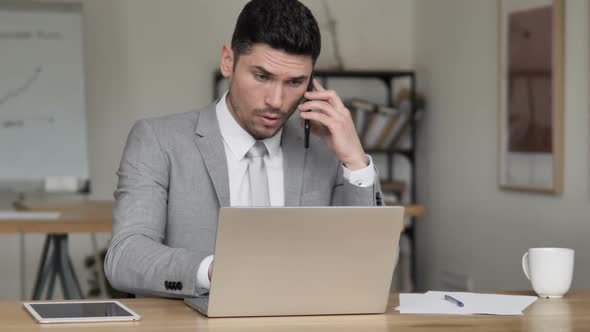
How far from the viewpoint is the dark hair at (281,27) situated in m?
1.84

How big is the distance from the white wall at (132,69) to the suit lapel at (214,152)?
9.44 ft

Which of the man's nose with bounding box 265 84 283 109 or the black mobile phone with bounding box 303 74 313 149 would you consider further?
the black mobile phone with bounding box 303 74 313 149

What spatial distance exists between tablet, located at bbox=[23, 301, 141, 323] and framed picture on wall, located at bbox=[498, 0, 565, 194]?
234cm

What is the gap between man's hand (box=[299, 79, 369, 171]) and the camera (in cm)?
185

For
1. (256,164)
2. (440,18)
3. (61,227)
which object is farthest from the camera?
(440,18)

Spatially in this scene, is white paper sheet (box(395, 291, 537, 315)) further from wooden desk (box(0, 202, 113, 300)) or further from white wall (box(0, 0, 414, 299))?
white wall (box(0, 0, 414, 299))

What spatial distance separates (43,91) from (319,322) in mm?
3362

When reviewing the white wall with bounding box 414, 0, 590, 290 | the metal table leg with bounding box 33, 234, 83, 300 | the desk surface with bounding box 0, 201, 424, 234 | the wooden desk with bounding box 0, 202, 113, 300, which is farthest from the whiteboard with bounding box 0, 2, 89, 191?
the white wall with bounding box 414, 0, 590, 290

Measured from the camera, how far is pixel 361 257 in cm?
144

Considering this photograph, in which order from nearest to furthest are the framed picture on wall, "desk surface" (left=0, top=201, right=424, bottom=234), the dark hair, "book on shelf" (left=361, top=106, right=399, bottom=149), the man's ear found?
the dark hair → the man's ear → "desk surface" (left=0, top=201, right=424, bottom=234) → the framed picture on wall → "book on shelf" (left=361, top=106, right=399, bottom=149)

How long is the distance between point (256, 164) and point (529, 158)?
78.5 inches

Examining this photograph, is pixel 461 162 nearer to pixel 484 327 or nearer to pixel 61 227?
pixel 61 227

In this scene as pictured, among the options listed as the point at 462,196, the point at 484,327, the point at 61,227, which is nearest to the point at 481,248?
the point at 462,196

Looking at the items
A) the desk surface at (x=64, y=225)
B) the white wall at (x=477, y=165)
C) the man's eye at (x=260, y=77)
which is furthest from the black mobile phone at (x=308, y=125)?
the white wall at (x=477, y=165)
